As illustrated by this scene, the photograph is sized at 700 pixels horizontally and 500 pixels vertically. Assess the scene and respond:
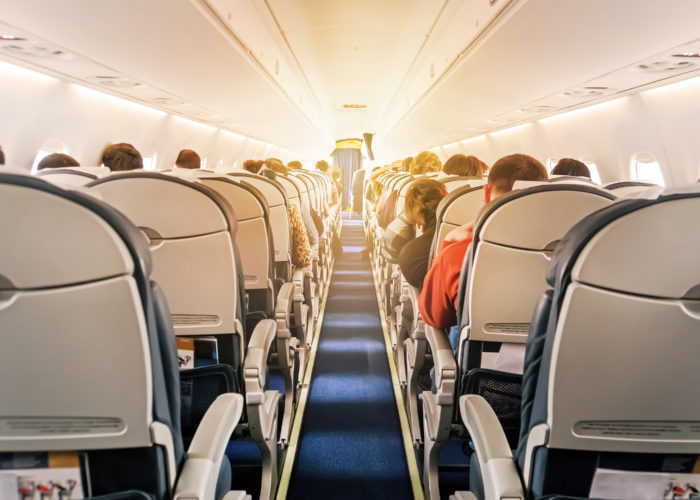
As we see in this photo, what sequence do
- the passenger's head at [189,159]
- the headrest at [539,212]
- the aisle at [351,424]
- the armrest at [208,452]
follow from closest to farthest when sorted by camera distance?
the armrest at [208,452] < the headrest at [539,212] < the aisle at [351,424] < the passenger's head at [189,159]

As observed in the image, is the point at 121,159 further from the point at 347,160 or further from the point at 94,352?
the point at 347,160

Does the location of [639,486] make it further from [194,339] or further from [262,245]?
[262,245]

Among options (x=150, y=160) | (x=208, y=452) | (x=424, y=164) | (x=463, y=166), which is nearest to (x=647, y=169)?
(x=424, y=164)

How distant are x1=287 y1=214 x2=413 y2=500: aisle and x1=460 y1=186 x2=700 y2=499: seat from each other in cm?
175

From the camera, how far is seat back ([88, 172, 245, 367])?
1910 millimetres

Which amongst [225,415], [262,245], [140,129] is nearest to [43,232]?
[225,415]

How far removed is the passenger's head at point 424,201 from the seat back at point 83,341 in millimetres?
2570

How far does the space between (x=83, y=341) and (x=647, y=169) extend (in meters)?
7.17

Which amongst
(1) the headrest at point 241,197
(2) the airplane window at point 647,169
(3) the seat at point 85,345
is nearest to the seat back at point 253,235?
(1) the headrest at point 241,197

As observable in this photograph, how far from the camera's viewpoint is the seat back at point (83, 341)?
1043 mm

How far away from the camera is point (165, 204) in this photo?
1.94 m

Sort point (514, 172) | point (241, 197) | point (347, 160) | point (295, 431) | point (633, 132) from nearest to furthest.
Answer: point (514, 172) < point (241, 197) < point (295, 431) < point (633, 132) < point (347, 160)

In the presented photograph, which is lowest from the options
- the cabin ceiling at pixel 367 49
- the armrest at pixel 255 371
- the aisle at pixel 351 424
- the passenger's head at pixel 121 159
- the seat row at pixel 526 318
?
the aisle at pixel 351 424

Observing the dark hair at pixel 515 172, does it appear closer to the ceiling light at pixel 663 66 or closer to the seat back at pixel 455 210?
the seat back at pixel 455 210
